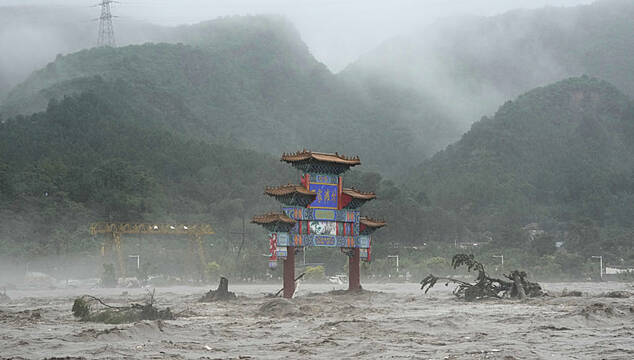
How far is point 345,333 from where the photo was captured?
69.7 feet

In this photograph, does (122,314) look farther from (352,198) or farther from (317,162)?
(352,198)

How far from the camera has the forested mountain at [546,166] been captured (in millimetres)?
109125

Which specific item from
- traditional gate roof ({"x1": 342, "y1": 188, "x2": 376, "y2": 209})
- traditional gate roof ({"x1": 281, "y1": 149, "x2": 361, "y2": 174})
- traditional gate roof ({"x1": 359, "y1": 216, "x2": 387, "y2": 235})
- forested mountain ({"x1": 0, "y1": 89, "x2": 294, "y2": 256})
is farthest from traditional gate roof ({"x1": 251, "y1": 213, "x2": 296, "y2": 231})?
forested mountain ({"x1": 0, "y1": 89, "x2": 294, "y2": 256})

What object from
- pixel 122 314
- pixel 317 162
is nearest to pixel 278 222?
pixel 317 162

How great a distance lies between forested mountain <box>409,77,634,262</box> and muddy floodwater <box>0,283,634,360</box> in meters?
68.9

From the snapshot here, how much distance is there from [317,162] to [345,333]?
1557cm

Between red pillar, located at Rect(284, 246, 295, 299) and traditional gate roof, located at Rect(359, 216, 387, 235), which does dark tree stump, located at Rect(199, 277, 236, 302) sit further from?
traditional gate roof, located at Rect(359, 216, 387, 235)

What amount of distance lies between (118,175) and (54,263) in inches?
1032

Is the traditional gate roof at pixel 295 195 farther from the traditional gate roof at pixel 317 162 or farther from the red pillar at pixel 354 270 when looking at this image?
the red pillar at pixel 354 270

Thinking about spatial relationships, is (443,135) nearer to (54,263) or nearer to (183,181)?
(183,181)

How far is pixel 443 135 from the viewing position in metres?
195

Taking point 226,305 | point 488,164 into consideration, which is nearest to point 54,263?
point 226,305

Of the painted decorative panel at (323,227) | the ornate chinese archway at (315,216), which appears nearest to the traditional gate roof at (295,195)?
the ornate chinese archway at (315,216)

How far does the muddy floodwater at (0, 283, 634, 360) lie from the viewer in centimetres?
1741
